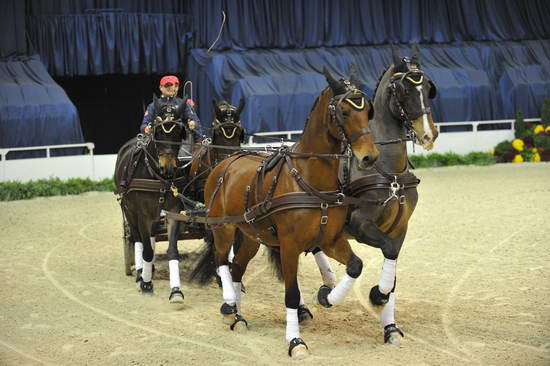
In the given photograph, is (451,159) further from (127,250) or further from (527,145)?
(127,250)

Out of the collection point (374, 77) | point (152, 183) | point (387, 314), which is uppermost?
point (374, 77)

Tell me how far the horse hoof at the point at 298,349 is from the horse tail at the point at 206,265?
7.31 ft

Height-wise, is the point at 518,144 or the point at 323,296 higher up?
the point at 323,296

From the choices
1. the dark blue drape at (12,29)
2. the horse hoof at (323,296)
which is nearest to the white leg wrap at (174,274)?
the horse hoof at (323,296)

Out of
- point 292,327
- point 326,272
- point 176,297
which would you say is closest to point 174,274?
→ point 176,297

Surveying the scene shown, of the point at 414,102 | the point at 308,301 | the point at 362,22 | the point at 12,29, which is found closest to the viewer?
the point at 414,102

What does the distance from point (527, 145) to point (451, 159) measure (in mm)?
2054

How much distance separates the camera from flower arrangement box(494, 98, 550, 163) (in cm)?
1773

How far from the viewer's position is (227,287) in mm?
5973

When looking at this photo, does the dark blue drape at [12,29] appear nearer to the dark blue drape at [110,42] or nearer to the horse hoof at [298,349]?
the dark blue drape at [110,42]

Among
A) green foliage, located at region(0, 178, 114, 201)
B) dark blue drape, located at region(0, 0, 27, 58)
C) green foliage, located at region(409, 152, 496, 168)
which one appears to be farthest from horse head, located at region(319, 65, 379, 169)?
dark blue drape, located at region(0, 0, 27, 58)

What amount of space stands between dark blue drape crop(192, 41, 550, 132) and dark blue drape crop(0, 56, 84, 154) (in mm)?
3956

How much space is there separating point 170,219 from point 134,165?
766 mm

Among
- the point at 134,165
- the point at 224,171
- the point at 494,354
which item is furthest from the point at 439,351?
the point at 134,165
